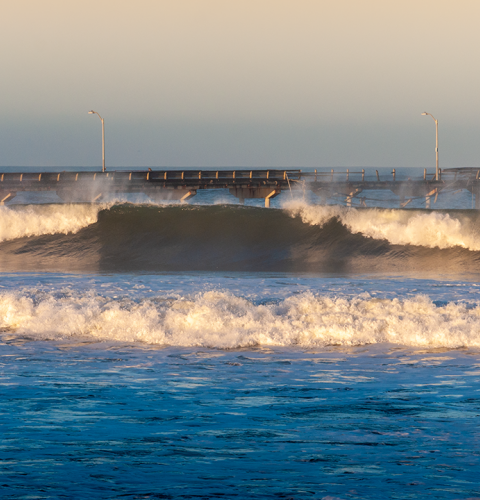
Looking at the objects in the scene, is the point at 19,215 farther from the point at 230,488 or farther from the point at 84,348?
the point at 230,488

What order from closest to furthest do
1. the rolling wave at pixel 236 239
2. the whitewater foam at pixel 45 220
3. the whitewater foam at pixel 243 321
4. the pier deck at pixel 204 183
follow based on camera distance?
the whitewater foam at pixel 243 321 → the rolling wave at pixel 236 239 → the whitewater foam at pixel 45 220 → the pier deck at pixel 204 183

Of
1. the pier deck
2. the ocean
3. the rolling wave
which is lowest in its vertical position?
the ocean

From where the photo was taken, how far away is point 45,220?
30.4 metres

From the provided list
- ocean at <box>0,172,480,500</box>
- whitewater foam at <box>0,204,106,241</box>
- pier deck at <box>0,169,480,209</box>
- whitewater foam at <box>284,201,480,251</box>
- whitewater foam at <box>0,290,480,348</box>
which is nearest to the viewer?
ocean at <box>0,172,480,500</box>

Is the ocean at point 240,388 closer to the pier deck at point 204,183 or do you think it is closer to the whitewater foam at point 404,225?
the whitewater foam at point 404,225

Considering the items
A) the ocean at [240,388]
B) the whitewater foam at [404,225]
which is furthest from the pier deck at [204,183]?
the ocean at [240,388]

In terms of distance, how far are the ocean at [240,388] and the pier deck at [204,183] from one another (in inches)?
1279

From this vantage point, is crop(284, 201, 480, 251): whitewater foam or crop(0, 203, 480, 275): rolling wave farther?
crop(284, 201, 480, 251): whitewater foam

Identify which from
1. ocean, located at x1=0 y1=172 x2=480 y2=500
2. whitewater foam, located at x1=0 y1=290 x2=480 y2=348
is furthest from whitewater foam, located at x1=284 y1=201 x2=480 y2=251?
whitewater foam, located at x1=0 y1=290 x2=480 y2=348

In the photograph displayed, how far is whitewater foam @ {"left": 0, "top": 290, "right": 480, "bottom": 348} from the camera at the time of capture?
9.80m

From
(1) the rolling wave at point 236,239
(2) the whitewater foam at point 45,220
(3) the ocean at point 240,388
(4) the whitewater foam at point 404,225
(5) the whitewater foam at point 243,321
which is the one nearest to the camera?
(3) the ocean at point 240,388

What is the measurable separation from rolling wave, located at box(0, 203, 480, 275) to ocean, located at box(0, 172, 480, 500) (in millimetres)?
4052

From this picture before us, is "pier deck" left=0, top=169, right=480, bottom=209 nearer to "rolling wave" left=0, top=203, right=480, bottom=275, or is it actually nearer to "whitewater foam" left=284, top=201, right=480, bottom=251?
"rolling wave" left=0, top=203, right=480, bottom=275

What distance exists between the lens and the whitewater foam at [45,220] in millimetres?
29672
